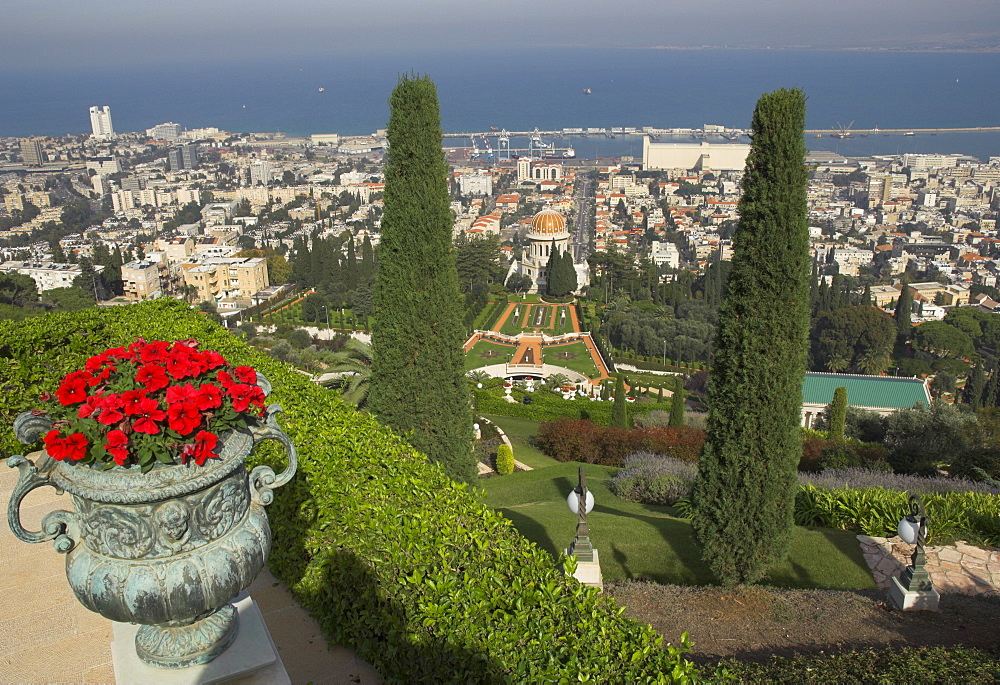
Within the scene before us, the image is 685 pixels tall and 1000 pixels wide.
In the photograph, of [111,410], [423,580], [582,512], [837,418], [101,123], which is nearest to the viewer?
[111,410]

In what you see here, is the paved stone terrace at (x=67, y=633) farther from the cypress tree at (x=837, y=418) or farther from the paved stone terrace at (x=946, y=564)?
the cypress tree at (x=837, y=418)

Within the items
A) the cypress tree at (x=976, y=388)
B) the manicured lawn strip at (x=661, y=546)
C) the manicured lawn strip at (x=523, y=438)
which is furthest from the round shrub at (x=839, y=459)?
the cypress tree at (x=976, y=388)

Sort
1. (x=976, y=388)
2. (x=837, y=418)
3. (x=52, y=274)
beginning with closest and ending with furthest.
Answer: (x=837, y=418) → (x=976, y=388) → (x=52, y=274)

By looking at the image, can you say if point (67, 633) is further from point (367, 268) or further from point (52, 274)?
point (52, 274)

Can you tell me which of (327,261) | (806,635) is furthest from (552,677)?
(327,261)

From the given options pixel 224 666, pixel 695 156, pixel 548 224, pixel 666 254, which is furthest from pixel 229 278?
pixel 695 156

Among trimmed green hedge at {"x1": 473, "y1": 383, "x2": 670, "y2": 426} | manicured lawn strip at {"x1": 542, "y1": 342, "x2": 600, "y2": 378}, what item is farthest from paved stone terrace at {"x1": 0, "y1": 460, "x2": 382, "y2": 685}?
manicured lawn strip at {"x1": 542, "y1": 342, "x2": 600, "y2": 378}

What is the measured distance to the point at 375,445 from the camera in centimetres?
448

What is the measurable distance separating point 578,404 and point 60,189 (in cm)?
12129

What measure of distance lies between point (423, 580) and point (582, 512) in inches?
96.9

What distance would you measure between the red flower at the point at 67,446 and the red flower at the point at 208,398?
342mm

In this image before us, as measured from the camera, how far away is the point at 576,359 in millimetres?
33500

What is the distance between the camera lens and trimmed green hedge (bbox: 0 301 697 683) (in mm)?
2775

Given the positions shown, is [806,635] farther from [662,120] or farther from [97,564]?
[662,120]
